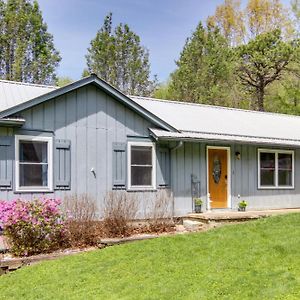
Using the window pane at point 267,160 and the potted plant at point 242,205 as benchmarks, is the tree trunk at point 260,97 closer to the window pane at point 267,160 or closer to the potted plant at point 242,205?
the window pane at point 267,160

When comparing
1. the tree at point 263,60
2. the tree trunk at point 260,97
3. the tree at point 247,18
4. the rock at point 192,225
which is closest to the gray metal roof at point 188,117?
the rock at point 192,225

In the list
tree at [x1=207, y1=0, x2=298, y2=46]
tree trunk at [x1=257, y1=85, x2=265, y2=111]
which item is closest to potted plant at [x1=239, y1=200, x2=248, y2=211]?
tree trunk at [x1=257, y1=85, x2=265, y2=111]

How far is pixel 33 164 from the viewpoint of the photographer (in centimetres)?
911

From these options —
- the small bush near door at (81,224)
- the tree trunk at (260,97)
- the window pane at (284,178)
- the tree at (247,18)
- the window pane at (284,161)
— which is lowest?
the small bush near door at (81,224)

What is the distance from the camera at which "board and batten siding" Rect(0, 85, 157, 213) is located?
9328mm

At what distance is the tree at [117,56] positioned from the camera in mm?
21709

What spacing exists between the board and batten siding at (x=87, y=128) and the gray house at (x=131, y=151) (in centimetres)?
2

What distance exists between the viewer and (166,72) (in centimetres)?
2605

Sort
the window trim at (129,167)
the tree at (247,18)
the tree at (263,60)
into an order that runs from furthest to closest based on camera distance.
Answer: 1. the tree at (247,18)
2. the tree at (263,60)
3. the window trim at (129,167)

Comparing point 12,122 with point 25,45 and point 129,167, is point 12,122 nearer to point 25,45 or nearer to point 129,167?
point 129,167

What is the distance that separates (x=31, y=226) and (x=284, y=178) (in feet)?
29.0

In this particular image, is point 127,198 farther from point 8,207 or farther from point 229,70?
point 229,70

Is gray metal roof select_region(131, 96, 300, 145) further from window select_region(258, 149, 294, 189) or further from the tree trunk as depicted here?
the tree trunk

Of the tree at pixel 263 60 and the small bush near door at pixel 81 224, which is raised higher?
the tree at pixel 263 60
